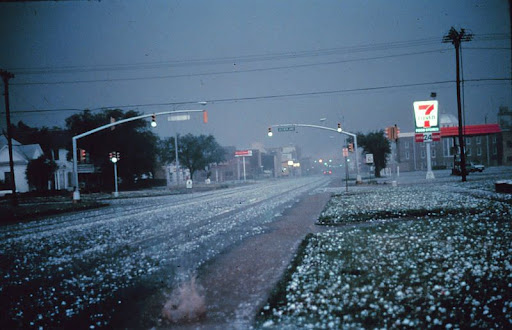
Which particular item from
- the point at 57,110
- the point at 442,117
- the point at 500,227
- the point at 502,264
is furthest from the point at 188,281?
the point at 442,117

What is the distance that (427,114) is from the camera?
42.5 metres

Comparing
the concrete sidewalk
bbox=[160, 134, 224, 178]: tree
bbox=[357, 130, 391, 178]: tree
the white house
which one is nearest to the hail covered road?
the concrete sidewalk

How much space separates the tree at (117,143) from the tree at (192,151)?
24.2m

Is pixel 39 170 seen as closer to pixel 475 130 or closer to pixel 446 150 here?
pixel 475 130

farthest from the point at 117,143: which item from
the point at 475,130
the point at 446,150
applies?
the point at 446,150

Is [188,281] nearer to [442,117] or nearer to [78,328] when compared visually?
[78,328]

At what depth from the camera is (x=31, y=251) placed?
33.4ft

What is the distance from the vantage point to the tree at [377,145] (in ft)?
226

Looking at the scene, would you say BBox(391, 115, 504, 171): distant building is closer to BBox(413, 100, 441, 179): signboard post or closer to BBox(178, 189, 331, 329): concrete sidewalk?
BBox(413, 100, 441, 179): signboard post

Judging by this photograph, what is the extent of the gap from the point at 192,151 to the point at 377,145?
4265 cm

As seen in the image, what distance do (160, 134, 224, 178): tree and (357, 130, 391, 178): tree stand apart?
37.6 m

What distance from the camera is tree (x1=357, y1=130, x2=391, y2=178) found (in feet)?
226

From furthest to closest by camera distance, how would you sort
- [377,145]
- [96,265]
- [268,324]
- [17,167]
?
1. [377,145]
2. [17,167]
3. [96,265]
4. [268,324]

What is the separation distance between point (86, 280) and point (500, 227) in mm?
9663
